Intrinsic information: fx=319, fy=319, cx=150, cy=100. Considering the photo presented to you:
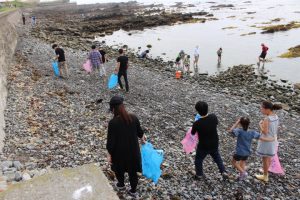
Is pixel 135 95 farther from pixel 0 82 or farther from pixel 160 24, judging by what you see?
pixel 160 24

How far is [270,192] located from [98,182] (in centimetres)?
497

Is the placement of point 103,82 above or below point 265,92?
above

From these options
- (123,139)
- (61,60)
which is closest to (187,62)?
(61,60)

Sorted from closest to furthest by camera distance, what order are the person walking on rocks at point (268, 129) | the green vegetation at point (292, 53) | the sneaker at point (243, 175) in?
1. the person walking on rocks at point (268, 129)
2. the sneaker at point (243, 175)
3. the green vegetation at point (292, 53)

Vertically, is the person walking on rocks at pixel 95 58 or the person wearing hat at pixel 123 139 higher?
the person wearing hat at pixel 123 139

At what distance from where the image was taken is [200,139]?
301 inches

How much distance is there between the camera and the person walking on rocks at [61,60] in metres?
18.0

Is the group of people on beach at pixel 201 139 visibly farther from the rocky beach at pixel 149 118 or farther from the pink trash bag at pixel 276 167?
the rocky beach at pixel 149 118

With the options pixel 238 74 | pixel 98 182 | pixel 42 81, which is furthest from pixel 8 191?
pixel 238 74

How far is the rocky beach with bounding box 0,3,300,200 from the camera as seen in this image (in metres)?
8.35

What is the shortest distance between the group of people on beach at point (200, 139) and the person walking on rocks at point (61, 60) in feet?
40.5

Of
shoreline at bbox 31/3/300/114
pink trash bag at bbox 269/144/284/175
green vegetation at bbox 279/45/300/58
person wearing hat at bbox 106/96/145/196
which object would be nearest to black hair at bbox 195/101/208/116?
person wearing hat at bbox 106/96/145/196

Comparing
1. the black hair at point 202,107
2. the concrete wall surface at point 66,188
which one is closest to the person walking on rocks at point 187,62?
the black hair at point 202,107

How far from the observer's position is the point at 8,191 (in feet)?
17.9
